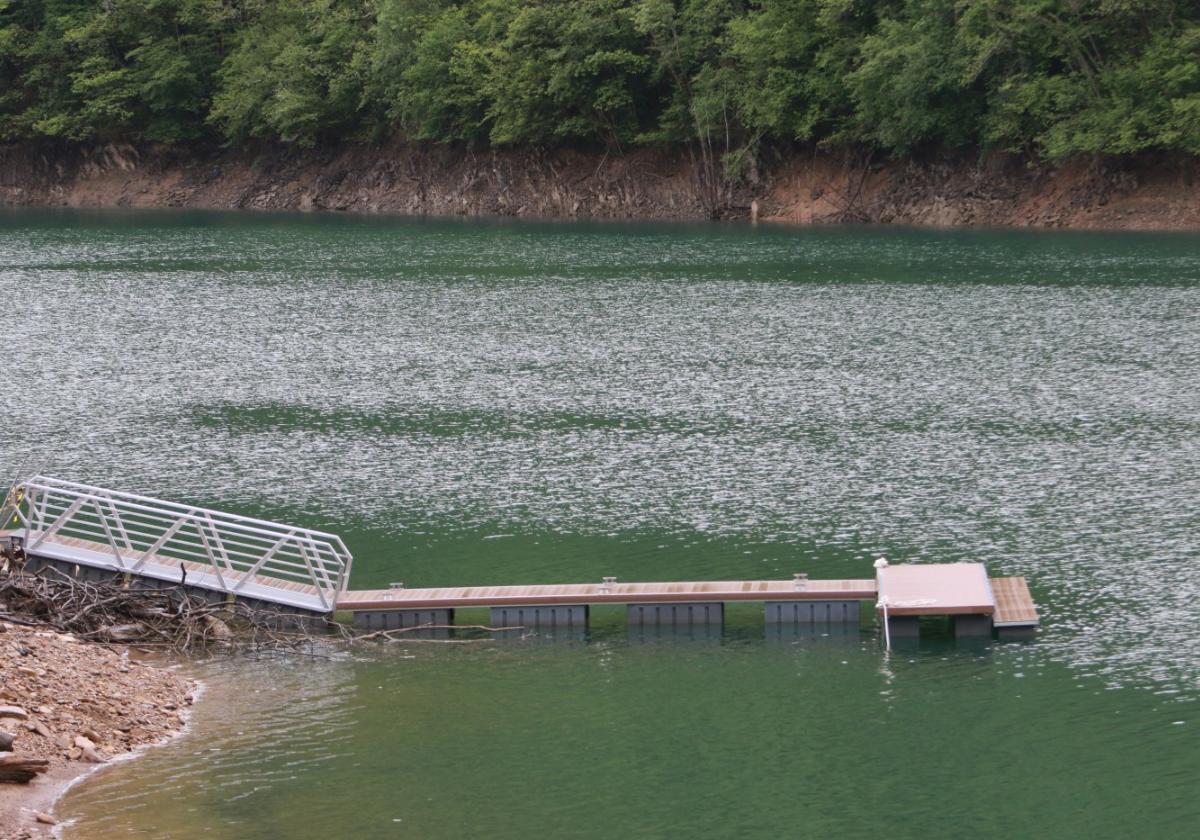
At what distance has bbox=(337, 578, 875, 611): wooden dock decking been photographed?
80.5ft

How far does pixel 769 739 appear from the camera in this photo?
20.0 metres

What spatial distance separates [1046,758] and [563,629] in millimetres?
8402

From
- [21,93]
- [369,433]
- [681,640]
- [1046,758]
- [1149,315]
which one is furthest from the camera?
[21,93]

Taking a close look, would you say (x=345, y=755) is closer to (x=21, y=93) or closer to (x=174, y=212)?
(x=174, y=212)

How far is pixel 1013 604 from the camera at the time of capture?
79.9 ft

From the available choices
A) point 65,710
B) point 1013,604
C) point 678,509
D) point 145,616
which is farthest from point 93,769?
point 678,509


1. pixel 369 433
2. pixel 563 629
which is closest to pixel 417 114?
pixel 369 433

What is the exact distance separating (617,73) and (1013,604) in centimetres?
8393

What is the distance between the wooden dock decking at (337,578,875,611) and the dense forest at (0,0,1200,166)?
63.6 metres

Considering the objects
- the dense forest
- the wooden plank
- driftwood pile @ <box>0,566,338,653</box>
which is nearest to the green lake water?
the wooden plank

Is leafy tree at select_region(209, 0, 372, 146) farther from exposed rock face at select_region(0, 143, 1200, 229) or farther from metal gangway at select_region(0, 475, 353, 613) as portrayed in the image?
metal gangway at select_region(0, 475, 353, 613)

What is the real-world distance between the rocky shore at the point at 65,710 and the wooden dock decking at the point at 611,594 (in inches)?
154

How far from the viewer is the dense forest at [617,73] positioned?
279ft

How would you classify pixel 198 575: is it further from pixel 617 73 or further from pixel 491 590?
pixel 617 73
